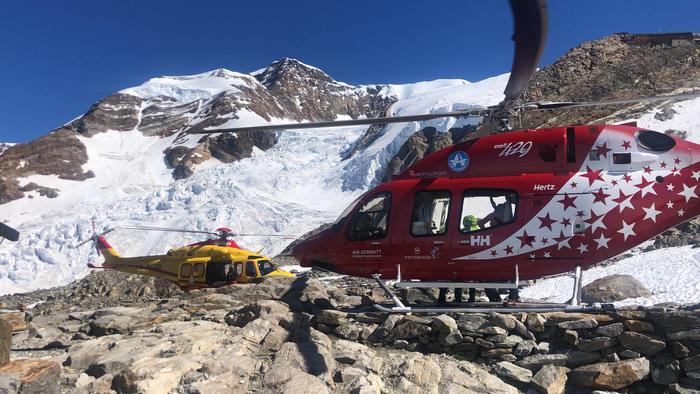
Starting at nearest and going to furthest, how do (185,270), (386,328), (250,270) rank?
(386,328), (250,270), (185,270)

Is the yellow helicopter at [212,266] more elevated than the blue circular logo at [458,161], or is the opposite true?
the blue circular logo at [458,161]

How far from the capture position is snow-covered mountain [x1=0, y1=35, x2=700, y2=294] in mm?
38656

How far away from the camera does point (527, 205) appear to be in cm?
582

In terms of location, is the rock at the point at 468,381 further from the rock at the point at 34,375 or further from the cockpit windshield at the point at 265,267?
the cockpit windshield at the point at 265,267

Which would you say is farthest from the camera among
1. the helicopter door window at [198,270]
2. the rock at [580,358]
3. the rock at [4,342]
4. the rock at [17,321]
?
the helicopter door window at [198,270]

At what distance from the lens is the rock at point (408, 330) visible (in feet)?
19.0

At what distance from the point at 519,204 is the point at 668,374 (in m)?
2.34

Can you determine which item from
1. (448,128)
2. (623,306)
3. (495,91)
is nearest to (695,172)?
(623,306)

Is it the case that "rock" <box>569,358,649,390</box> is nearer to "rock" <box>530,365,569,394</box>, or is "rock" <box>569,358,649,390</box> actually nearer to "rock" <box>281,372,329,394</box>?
"rock" <box>530,365,569,394</box>

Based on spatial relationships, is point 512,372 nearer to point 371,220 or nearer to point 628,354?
point 628,354

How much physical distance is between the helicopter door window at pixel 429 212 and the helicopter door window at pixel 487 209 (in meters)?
0.27

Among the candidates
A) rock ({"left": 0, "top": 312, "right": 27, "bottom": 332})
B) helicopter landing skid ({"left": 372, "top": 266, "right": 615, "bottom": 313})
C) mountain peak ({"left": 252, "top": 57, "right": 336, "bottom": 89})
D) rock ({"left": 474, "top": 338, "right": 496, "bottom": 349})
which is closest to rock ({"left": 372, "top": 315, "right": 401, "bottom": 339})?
helicopter landing skid ({"left": 372, "top": 266, "right": 615, "bottom": 313})

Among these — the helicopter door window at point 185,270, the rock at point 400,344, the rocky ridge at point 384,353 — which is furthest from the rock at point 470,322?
the helicopter door window at point 185,270

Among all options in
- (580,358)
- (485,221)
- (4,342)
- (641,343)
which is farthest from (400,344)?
(4,342)
